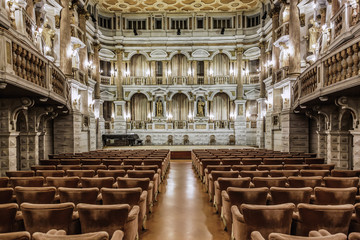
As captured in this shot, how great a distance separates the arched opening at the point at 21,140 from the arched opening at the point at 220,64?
17.6 meters

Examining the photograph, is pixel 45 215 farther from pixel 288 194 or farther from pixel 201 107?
pixel 201 107

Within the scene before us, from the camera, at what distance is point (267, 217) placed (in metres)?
2.49

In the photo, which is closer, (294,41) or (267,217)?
(267,217)

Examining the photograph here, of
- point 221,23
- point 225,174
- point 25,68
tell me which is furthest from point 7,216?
point 221,23

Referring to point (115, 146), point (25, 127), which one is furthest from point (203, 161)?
point (115, 146)

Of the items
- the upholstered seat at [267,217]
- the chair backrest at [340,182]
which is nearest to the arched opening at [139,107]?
the chair backrest at [340,182]

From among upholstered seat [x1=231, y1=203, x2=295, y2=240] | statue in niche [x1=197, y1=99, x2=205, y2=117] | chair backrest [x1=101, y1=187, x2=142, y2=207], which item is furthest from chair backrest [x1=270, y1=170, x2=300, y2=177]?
statue in niche [x1=197, y1=99, x2=205, y2=117]

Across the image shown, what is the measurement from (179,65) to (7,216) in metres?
21.9

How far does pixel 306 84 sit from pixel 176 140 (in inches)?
550

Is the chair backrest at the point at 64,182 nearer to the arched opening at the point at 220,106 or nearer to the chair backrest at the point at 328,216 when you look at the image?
the chair backrest at the point at 328,216

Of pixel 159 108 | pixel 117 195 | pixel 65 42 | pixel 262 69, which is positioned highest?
pixel 65 42

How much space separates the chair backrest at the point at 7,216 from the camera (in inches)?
100.0

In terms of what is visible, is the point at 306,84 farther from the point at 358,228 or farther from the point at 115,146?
the point at 115,146

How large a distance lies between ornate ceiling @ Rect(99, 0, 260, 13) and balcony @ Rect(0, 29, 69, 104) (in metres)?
14.3
